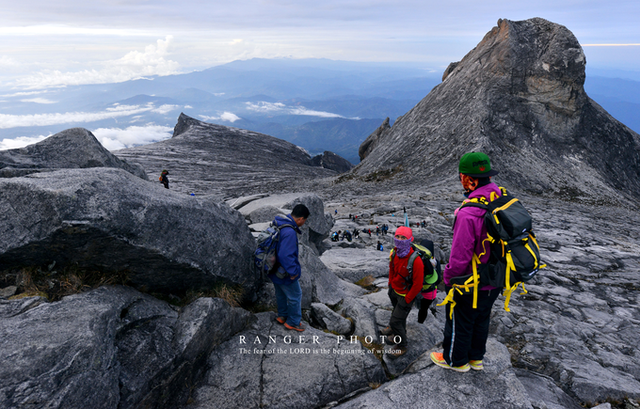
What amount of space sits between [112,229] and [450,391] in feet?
22.2

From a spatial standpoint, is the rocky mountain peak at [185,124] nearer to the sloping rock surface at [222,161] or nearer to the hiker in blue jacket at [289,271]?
the sloping rock surface at [222,161]

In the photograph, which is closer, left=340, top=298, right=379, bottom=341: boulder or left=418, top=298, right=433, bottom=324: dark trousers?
left=418, top=298, right=433, bottom=324: dark trousers

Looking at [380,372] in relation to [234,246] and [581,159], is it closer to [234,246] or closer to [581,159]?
[234,246]

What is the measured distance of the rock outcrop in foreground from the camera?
3994cm

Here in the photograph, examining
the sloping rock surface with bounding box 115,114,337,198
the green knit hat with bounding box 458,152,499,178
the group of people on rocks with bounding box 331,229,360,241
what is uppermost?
the green knit hat with bounding box 458,152,499,178

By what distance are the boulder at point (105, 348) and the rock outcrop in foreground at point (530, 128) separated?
35989mm

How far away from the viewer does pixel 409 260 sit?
721 centimetres

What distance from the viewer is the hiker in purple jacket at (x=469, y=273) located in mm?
5703

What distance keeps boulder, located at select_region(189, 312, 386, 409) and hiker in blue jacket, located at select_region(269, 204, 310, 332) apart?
343 mm

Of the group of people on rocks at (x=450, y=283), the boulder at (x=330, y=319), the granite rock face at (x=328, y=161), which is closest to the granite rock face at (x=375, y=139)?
the granite rock face at (x=328, y=161)

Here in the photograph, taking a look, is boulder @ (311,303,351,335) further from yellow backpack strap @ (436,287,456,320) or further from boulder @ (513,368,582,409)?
boulder @ (513,368,582,409)

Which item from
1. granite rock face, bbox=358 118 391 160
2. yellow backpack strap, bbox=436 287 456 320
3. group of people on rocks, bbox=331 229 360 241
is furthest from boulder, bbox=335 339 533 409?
granite rock face, bbox=358 118 391 160

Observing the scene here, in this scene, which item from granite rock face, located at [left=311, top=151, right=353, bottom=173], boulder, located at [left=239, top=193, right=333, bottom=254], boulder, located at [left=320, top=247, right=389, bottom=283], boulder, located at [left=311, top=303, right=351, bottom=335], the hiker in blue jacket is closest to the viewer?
the hiker in blue jacket

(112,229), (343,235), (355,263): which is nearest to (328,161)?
(343,235)
